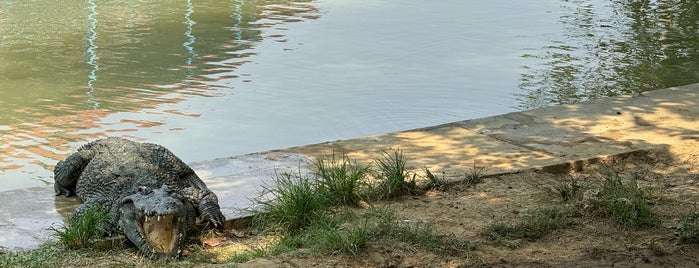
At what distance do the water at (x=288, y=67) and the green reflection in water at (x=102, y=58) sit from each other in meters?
0.02

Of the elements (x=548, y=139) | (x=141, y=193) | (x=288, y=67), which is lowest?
(x=288, y=67)

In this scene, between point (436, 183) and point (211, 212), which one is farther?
point (436, 183)

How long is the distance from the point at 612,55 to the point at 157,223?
7530mm

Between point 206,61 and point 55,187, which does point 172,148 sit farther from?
point 206,61

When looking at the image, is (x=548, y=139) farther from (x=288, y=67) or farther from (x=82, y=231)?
(x=288, y=67)

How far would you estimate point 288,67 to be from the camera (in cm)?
1113

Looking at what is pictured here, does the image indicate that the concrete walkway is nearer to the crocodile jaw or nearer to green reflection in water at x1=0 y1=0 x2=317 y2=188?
the crocodile jaw

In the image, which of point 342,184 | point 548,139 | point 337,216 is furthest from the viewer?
point 548,139

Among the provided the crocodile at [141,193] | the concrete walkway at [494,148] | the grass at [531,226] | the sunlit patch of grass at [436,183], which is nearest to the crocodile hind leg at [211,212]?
the crocodile at [141,193]

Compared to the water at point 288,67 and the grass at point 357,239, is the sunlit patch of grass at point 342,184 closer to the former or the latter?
the grass at point 357,239

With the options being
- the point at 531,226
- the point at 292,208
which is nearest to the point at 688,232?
the point at 531,226

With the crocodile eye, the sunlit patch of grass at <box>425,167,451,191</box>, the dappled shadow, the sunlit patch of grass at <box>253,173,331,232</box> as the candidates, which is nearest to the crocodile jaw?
the crocodile eye

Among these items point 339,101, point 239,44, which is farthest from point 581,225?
point 239,44

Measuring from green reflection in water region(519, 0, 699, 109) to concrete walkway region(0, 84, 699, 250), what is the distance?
45.4 inches
